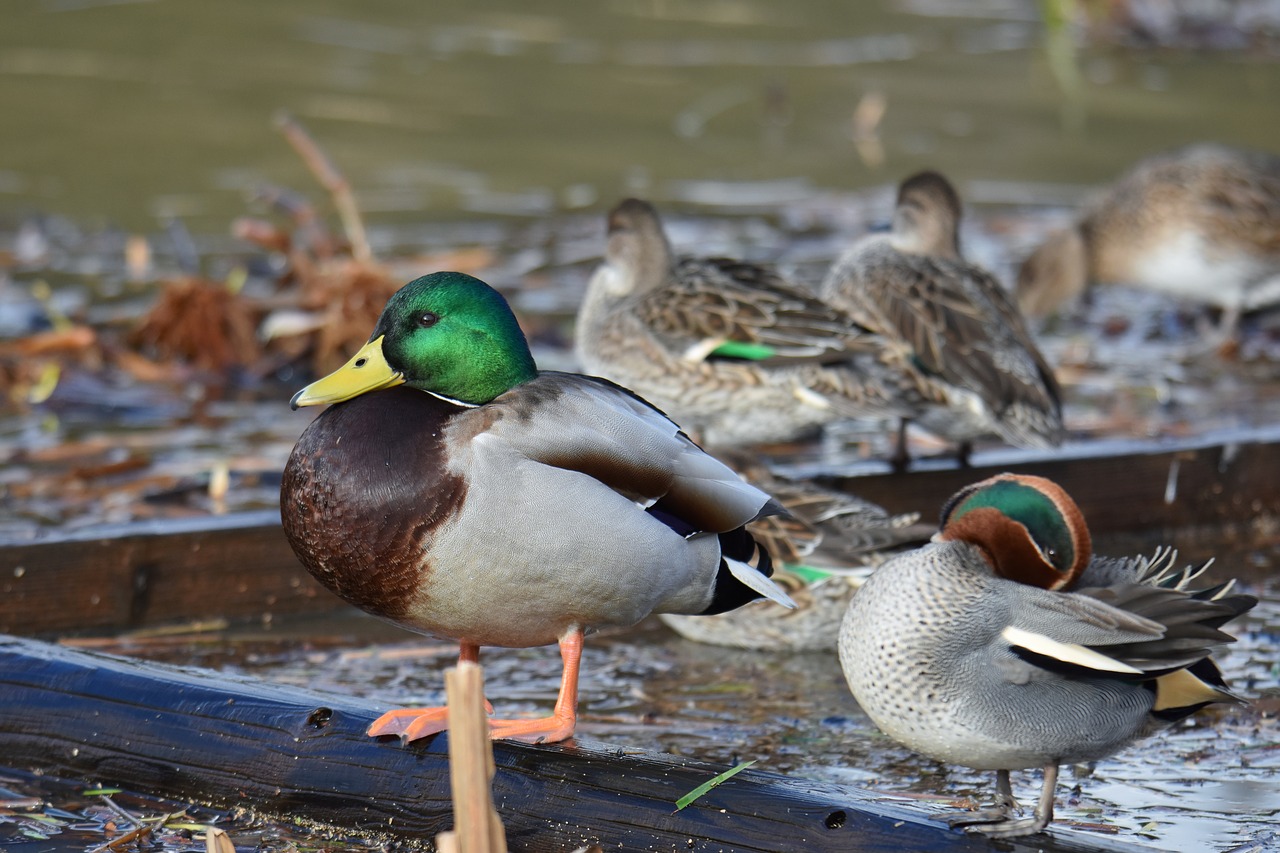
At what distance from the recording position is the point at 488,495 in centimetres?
301

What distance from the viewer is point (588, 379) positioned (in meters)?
3.39

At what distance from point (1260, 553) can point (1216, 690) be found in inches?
75.9

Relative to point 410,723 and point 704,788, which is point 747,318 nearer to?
point 410,723

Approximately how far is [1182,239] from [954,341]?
3.10 metres

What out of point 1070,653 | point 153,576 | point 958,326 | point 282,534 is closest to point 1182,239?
point 958,326

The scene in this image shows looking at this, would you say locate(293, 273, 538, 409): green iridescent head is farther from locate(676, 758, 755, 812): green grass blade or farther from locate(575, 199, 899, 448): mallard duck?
locate(575, 199, 899, 448): mallard duck

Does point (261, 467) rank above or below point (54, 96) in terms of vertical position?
below

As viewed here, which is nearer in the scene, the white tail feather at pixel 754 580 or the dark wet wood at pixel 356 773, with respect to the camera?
the dark wet wood at pixel 356 773

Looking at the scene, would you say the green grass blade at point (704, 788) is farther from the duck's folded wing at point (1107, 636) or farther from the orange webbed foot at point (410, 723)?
the duck's folded wing at point (1107, 636)

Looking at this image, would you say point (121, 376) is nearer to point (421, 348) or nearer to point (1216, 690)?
Result: point (421, 348)

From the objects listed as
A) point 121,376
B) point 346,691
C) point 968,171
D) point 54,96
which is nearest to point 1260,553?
point 346,691

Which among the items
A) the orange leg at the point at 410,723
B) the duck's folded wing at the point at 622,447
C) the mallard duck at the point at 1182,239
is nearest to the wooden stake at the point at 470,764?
the orange leg at the point at 410,723

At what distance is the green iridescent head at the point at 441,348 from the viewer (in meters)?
3.19

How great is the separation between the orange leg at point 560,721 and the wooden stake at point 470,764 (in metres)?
0.78
